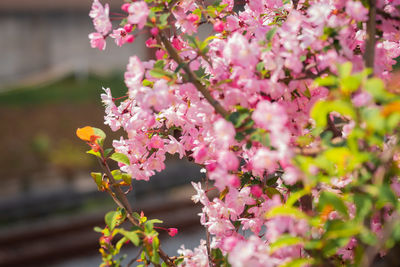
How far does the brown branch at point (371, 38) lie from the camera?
2.56 feet

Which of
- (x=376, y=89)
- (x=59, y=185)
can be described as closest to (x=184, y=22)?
(x=376, y=89)

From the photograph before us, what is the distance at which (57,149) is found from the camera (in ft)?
24.9

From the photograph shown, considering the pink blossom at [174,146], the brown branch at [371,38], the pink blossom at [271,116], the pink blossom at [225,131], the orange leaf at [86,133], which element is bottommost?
the pink blossom at [271,116]

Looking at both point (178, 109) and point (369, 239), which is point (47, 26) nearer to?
point (178, 109)

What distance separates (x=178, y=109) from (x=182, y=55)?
13cm

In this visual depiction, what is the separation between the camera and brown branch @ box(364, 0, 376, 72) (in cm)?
78

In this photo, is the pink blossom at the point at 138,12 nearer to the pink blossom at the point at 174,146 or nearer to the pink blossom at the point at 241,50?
the pink blossom at the point at 241,50

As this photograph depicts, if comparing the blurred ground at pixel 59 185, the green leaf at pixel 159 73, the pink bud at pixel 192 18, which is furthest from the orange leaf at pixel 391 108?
the blurred ground at pixel 59 185

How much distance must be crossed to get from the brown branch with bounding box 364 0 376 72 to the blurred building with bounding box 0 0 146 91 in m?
8.04

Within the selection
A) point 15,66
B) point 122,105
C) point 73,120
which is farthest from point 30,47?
point 122,105

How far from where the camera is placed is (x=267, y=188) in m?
1.00

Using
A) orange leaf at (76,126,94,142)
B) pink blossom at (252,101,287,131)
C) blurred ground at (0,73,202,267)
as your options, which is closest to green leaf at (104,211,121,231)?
orange leaf at (76,126,94,142)

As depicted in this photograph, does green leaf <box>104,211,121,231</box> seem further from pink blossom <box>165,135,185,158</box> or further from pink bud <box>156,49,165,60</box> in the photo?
pink bud <box>156,49,165,60</box>

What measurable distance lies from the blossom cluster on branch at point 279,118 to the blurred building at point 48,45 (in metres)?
7.76
